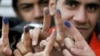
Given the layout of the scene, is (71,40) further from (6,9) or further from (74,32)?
(6,9)

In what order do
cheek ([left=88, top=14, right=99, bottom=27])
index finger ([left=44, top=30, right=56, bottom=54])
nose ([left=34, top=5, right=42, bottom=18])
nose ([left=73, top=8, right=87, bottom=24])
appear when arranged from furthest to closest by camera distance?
nose ([left=34, top=5, right=42, bottom=18]) → cheek ([left=88, top=14, right=99, bottom=27]) → nose ([left=73, top=8, right=87, bottom=24]) → index finger ([left=44, top=30, right=56, bottom=54])

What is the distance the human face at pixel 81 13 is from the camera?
203 centimetres

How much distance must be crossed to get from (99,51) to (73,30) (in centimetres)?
62

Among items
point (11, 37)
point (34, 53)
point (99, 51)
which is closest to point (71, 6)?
point (99, 51)

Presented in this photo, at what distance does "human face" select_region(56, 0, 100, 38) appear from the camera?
6.67ft

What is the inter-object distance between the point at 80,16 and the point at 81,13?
27 millimetres

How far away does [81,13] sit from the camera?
6.67ft

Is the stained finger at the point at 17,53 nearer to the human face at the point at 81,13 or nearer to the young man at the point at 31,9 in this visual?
the human face at the point at 81,13

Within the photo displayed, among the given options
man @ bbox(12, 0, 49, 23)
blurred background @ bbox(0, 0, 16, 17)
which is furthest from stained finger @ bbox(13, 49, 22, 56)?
blurred background @ bbox(0, 0, 16, 17)

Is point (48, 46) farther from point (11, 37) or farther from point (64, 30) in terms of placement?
point (11, 37)

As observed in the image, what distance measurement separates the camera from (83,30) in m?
2.09

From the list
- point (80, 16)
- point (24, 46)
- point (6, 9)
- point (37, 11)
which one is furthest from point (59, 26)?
point (6, 9)

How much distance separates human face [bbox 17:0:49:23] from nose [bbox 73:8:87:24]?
57 centimetres

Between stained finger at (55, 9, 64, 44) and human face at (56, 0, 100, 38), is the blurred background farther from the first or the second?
stained finger at (55, 9, 64, 44)
